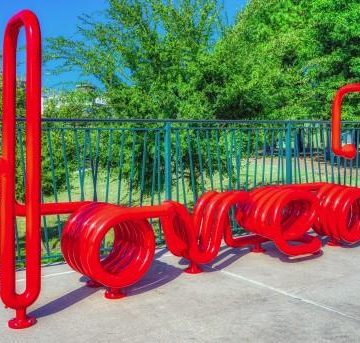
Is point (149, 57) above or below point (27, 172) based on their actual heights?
above

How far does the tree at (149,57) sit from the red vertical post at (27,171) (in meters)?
5.77

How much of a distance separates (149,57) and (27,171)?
6.67 metres

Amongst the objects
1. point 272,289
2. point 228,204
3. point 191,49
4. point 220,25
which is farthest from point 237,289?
point 220,25

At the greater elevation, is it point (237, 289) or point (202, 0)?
point (202, 0)

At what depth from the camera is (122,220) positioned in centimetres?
375

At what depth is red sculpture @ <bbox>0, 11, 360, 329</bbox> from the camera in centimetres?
326

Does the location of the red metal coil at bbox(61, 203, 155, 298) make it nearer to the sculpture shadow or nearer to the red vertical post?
the sculpture shadow

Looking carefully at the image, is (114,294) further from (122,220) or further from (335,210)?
(335,210)

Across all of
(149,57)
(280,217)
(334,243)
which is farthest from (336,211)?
(149,57)

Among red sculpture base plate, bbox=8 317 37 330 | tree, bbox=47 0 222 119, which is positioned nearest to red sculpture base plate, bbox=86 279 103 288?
red sculpture base plate, bbox=8 317 37 330

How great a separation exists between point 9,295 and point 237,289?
6.02ft

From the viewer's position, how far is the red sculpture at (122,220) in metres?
3.26

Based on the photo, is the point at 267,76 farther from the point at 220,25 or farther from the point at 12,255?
the point at 12,255

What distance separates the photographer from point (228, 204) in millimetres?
4648
